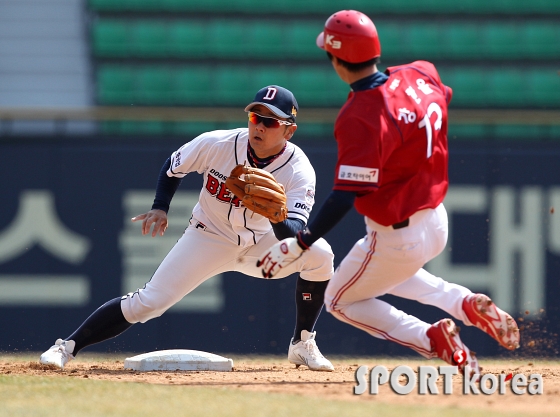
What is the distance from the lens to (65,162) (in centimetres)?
664

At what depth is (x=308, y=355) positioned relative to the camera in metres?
4.82

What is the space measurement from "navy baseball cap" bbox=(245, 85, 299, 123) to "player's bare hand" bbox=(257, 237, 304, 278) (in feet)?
3.73

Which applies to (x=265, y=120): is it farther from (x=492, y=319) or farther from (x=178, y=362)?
(x=492, y=319)

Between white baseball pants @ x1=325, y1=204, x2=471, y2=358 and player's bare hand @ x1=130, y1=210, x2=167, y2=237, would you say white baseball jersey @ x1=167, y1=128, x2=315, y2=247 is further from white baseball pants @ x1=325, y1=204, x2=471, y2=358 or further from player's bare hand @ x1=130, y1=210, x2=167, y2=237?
white baseball pants @ x1=325, y1=204, x2=471, y2=358

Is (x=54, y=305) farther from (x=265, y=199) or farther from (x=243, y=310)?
(x=265, y=199)

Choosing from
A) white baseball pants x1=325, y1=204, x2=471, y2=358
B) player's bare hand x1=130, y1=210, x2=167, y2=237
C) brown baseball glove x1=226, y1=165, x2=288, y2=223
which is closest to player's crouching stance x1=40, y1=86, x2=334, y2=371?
Answer: player's bare hand x1=130, y1=210, x2=167, y2=237

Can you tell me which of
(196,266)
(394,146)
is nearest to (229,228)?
(196,266)

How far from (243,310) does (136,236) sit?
0.99 meters

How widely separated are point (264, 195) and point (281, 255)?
29.3 inches

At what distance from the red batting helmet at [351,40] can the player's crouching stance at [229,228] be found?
0.87 meters

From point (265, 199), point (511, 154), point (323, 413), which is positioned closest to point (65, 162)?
point (265, 199)

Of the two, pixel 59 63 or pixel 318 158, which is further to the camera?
pixel 59 63

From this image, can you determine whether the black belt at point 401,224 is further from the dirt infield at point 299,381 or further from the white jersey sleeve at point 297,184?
the white jersey sleeve at point 297,184

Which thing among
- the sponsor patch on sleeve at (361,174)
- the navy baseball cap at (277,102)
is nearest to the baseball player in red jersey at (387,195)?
the sponsor patch on sleeve at (361,174)
